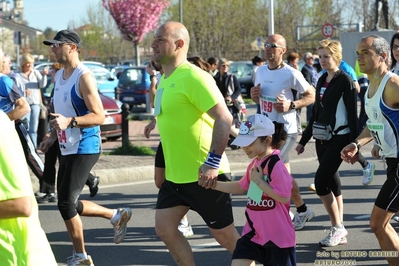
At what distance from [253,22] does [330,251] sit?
40.8m

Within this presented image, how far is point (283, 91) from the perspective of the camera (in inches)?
319

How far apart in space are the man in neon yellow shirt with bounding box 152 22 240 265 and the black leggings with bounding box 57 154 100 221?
4.06 feet

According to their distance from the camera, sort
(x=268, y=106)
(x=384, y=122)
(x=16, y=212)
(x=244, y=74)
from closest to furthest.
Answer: (x=16, y=212), (x=384, y=122), (x=268, y=106), (x=244, y=74)

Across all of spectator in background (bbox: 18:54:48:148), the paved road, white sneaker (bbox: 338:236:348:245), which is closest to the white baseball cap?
the paved road

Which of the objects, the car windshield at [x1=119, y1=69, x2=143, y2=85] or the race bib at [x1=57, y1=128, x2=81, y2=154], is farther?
the car windshield at [x1=119, y1=69, x2=143, y2=85]

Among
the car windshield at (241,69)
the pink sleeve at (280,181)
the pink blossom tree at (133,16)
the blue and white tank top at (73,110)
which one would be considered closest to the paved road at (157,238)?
the blue and white tank top at (73,110)

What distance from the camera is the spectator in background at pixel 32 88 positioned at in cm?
1398

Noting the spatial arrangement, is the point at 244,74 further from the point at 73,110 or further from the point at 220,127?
the point at 220,127

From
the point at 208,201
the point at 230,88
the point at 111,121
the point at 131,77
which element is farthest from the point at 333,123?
the point at 131,77

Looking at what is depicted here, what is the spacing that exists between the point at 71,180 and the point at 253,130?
220 centimetres

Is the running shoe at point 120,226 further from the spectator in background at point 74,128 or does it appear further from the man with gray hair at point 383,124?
the man with gray hair at point 383,124

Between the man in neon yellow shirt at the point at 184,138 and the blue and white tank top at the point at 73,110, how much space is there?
1.32 metres

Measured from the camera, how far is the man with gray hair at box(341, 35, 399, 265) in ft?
18.0

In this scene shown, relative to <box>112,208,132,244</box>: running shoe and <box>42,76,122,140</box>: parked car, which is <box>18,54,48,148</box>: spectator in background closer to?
<box>42,76,122,140</box>: parked car
